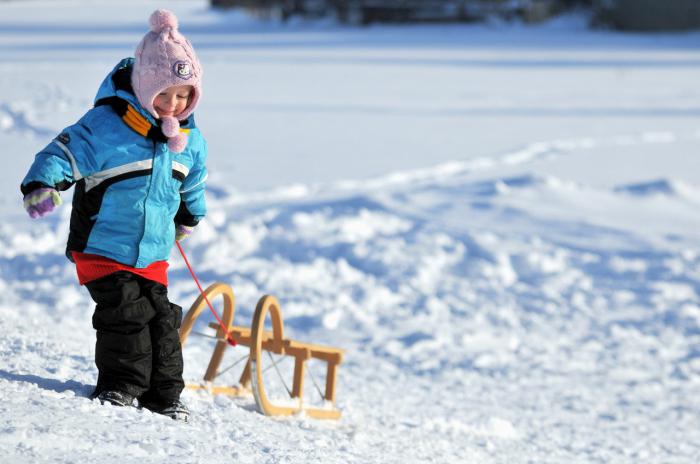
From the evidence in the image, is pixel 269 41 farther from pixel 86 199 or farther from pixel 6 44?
pixel 86 199

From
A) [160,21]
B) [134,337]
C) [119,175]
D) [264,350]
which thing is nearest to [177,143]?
[119,175]

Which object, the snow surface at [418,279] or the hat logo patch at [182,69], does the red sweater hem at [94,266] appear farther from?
the hat logo patch at [182,69]

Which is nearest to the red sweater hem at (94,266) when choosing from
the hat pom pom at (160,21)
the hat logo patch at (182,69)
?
the hat logo patch at (182,69)

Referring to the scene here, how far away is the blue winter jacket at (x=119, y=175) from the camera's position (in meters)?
2.77

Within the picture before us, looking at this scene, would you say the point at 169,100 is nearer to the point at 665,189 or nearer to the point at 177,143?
the point at 177,143

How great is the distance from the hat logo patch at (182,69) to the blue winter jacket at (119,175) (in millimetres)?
142

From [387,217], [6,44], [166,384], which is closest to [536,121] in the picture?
[387,217]

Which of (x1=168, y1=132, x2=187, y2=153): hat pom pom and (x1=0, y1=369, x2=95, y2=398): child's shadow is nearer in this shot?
(x1=168, y1=132, x2=187, y2=153): hat pom pom

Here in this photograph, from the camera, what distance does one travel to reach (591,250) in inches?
257

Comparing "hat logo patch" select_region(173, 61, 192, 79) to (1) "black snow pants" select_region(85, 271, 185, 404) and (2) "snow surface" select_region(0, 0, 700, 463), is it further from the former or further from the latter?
(2) "snow surface" select_region(0, 0, 700, 463)

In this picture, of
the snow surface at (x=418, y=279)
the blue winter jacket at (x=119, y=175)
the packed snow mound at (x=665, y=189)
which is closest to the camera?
the blue winter jacket at (x=119, y=175)

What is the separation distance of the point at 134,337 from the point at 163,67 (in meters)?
0.77

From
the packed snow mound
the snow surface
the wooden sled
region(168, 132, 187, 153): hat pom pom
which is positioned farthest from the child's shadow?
the packed snow mound

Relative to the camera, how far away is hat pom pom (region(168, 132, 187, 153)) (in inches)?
112
